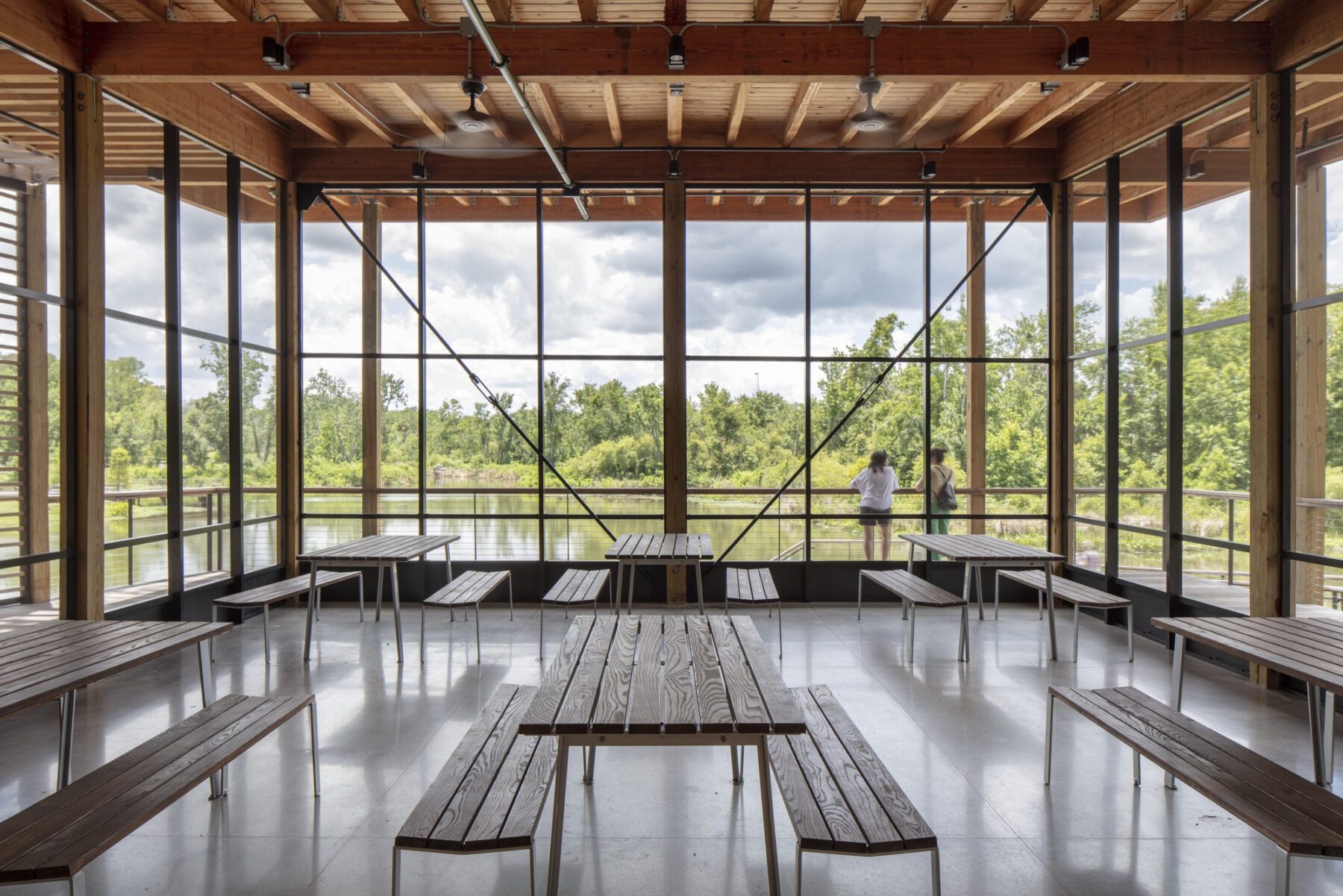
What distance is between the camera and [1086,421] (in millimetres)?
6184

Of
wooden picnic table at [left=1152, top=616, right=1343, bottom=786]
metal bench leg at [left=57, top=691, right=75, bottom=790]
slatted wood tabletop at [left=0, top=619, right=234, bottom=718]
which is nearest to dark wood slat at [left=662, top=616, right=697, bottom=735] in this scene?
slatted wood tabletop at [left=0, top=619, right=234, bottom=718]

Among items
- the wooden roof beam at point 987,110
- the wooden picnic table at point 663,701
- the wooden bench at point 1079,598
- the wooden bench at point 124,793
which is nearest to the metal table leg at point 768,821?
the wooden picnic table at point 663,701

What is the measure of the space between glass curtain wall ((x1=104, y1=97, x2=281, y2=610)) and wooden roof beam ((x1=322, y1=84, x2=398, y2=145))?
1.09 m

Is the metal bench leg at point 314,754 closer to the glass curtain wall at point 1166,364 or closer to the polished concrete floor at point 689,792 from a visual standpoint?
Result: the polished concrete floor at point 689,792

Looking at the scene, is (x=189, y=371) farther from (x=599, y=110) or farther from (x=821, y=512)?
(x=821, y=512)

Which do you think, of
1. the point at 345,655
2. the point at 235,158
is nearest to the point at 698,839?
the point at 345,655

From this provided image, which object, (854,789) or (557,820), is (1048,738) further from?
(557,820)

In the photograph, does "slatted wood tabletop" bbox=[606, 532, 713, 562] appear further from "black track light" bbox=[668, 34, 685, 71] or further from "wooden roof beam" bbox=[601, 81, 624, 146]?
"wooden roof beam" bbox=[601, 81, 624, 146]

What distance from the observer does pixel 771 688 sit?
2.16 meters

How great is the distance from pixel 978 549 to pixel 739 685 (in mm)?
3373

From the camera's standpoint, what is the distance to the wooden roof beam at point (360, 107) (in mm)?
5348

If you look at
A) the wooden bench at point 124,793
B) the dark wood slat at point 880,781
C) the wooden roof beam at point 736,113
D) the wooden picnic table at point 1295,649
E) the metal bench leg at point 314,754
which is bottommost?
the metal bench leg at point 314,754

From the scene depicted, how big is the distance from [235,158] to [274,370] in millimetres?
1771

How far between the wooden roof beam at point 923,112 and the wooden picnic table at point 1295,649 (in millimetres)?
3855
